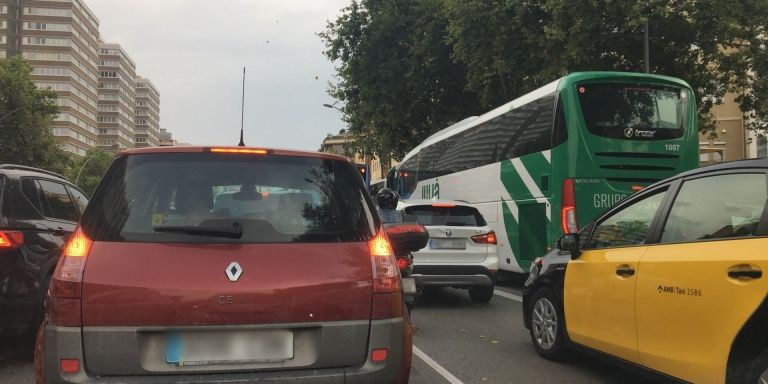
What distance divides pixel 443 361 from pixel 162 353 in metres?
3.24

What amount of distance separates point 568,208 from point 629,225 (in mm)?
5041

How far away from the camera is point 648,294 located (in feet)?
13.2

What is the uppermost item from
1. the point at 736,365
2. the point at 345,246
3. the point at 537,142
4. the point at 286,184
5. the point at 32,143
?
the point at 32,143

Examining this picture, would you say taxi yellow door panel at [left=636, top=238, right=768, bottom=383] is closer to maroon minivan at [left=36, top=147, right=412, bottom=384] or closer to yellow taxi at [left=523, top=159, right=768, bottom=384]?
yellow taxi at [left=523, top=159, right=768, bottom=384]

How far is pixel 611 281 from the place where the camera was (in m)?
4.44

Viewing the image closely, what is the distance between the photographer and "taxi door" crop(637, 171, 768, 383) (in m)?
3.32

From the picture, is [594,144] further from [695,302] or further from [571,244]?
[695,302]

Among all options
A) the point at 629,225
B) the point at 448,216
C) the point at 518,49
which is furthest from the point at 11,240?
the point at 518,49

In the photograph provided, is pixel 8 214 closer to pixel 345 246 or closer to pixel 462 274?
pixel 345 246

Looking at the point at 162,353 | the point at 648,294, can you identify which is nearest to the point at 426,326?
the point at 648,294

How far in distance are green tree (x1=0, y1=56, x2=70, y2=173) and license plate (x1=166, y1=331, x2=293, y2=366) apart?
1960 inches

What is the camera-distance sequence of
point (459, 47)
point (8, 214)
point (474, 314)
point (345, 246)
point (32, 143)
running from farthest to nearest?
point (32, 143) < point (459, 47) < point (474, 314) < point (8, 214) < point (345, 246)

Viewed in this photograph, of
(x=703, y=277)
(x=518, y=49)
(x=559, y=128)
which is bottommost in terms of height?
(x=703, y=277)

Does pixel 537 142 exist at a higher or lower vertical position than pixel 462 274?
higher
